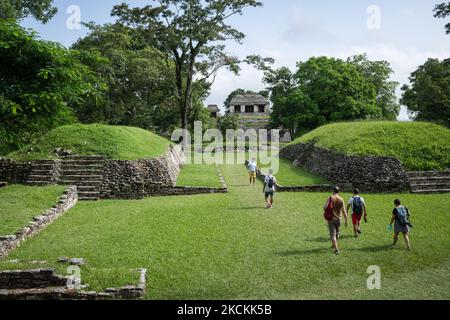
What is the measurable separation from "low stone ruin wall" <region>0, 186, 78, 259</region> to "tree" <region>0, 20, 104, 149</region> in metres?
3.08

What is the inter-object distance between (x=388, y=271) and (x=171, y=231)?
22.8 ft

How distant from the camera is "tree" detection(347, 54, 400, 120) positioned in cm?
4784

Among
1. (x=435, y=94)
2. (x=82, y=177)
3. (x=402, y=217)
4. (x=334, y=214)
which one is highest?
(x=435, y=94)

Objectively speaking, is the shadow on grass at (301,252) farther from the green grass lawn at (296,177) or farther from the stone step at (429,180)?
the stone step at (429,180)

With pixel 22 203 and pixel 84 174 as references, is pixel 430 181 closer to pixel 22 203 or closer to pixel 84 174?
pixel 84 174

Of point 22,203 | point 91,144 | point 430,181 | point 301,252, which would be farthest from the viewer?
point 91,144

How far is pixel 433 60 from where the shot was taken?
4331cm

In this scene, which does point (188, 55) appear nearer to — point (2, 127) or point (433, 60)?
point (2, 127)

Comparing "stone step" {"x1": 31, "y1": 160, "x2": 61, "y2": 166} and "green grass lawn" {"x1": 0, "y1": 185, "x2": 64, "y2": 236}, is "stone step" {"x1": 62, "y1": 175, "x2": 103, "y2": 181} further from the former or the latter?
"green grass lawn" {"x1": 0, "y1": 185, "x2": 64, "y2": 236}

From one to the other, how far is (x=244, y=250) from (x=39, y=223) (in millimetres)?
7524

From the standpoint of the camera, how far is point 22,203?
45.8ft

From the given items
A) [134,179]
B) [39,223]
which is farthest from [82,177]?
[39,223]

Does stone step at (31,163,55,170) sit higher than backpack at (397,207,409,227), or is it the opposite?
stone step at (31,163,55,170)

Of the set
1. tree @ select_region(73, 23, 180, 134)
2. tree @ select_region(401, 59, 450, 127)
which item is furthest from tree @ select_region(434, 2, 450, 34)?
tree @ select_region(73, 23, 180, 134)
